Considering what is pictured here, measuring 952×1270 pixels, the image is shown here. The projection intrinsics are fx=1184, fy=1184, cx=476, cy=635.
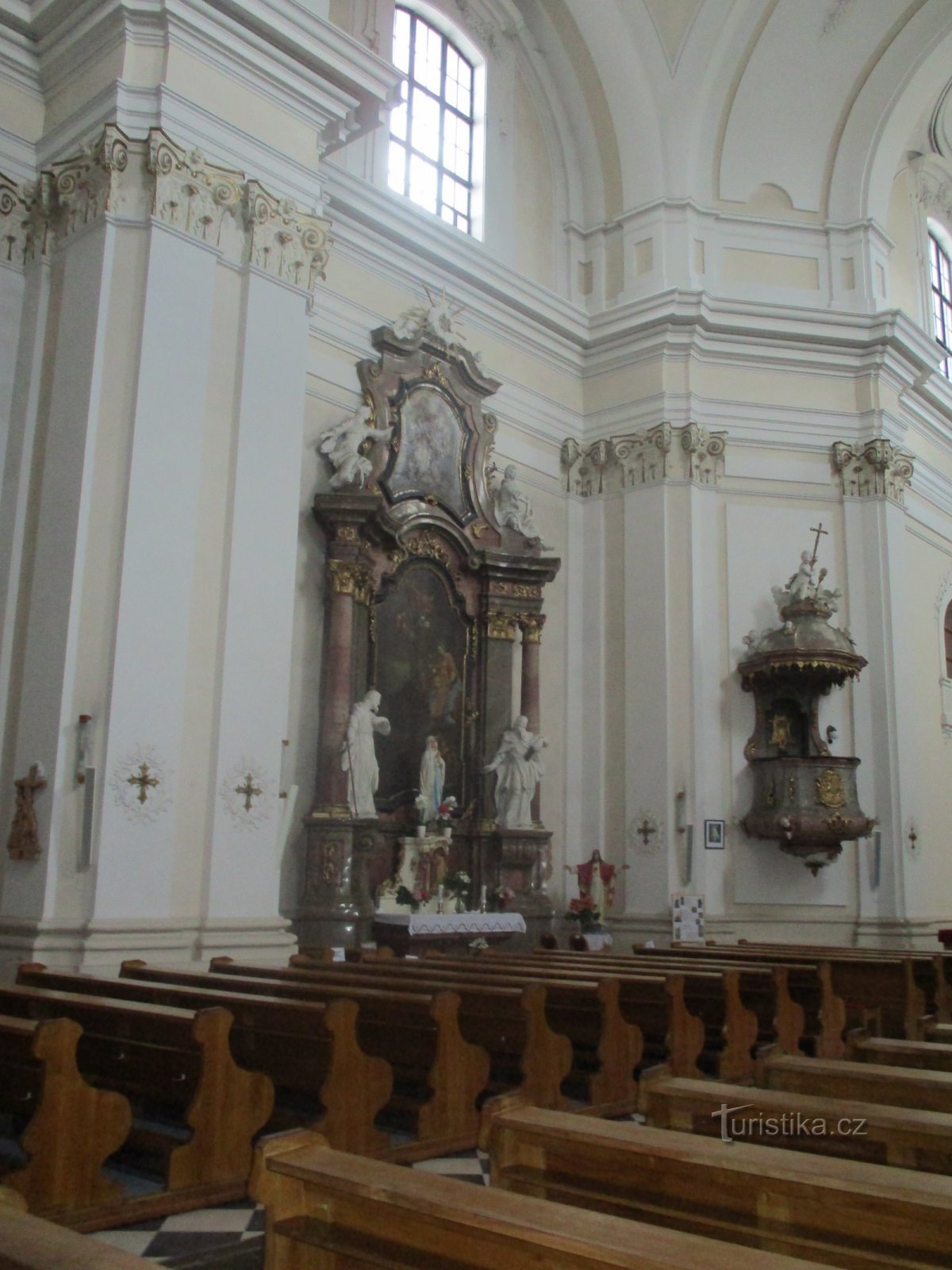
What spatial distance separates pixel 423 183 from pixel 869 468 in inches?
240

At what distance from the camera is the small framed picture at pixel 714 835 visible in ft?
41.5

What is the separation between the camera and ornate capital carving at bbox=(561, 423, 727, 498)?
44.3 feet

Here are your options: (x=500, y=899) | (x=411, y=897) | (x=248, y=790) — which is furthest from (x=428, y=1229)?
(x=500, y=899)

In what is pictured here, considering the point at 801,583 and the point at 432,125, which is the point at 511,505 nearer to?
the point at 801,583

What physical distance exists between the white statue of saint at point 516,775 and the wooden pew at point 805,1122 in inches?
325

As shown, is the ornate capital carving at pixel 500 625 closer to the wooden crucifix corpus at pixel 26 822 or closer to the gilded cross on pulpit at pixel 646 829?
the gilded cross on pulpit at pixel 646 829

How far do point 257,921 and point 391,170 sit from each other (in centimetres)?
822

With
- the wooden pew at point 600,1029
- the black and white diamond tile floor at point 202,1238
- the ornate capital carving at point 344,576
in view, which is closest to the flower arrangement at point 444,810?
the ornate capital carving at point 344,576

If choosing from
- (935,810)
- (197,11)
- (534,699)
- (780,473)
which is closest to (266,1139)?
(197,11)

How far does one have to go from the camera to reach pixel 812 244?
14.6 meters

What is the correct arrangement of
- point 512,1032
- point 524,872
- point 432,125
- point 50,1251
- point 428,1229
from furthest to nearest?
1. point 432,125
2. point 524,872
3. point 512,1032
4. point 428,1229
5. point 50,1251

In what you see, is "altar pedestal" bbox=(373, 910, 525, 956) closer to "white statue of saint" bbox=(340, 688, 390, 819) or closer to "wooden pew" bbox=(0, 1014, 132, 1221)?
"white statue of saint" bbox=(340, 688, 390, 819)

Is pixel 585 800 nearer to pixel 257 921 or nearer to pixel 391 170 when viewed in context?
pixel 257 921

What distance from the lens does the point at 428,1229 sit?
6.81 ft
